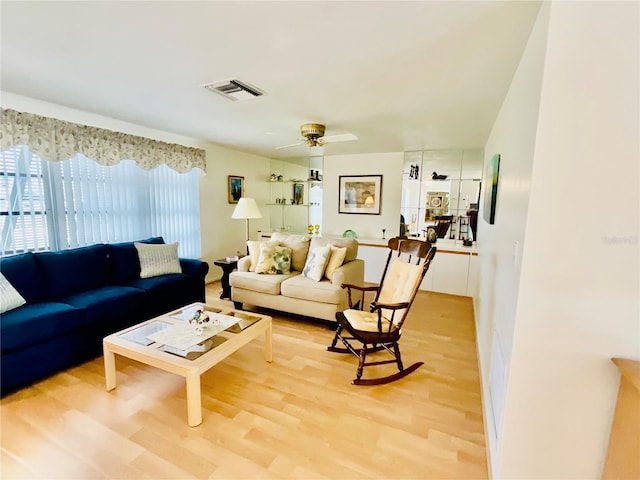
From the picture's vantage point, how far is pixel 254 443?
1.72 m

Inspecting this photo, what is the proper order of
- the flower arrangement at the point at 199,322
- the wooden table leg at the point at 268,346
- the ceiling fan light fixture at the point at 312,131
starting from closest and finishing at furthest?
1. the flower arrangement at the point at 199,322
2. the wooden table leg at the point at 268,346
3. the ceiling fan light fixture at the point at 312,131

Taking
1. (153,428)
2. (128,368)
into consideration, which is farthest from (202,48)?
(128,368)

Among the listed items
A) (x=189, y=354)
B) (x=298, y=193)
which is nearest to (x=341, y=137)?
(x=298, y=193)

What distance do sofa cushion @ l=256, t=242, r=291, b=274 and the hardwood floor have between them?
120 centimetres

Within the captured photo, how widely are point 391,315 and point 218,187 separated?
368 cm

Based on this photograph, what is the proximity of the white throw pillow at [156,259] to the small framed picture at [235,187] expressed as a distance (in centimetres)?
184

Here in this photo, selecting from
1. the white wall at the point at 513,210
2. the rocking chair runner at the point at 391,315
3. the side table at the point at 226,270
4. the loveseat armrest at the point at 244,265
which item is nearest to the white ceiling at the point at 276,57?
the white wall at the point at 513,210

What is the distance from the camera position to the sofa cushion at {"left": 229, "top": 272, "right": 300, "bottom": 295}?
3.41 meters

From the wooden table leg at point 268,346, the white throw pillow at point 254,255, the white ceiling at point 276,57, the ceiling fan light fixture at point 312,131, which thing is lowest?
the wooden table leg at point 268,346

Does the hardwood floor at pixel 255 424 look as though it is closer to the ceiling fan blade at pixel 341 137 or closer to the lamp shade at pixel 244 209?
the lamp shade at pixel 244 209

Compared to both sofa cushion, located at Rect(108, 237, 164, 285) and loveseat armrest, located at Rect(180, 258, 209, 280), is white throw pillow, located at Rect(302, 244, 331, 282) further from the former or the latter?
sofa cushion, located at Rect(108, 237, 164, 285)

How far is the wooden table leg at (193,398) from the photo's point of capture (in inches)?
70.8

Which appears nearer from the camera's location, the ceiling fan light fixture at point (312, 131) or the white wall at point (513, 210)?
the white wall at point (513, 210)

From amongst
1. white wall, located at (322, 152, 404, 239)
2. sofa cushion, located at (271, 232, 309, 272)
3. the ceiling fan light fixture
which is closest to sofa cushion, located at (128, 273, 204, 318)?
sofa cushion, located at (271, 232, 309, 272)
